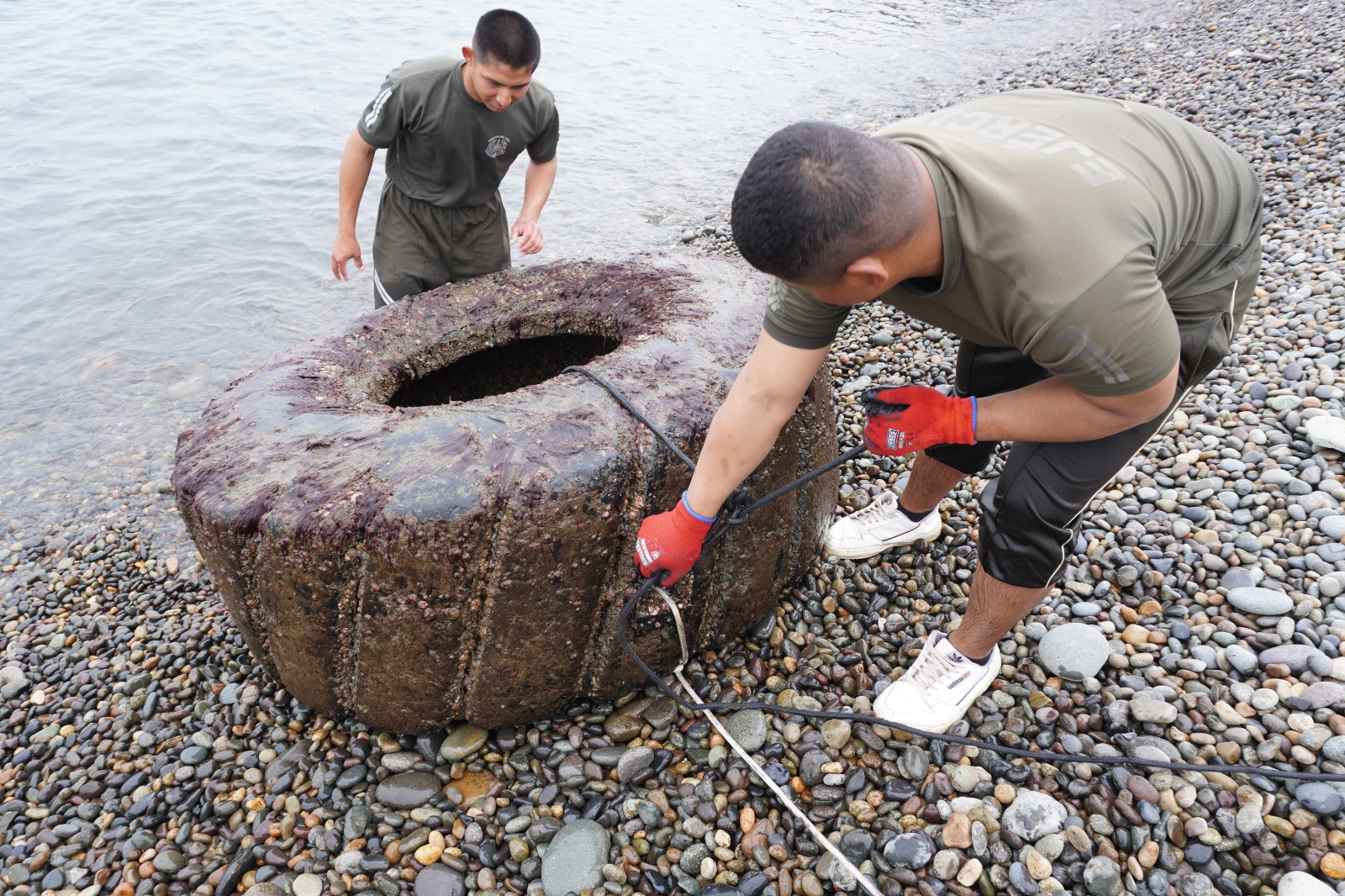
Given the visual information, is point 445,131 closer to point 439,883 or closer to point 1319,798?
point 439,883

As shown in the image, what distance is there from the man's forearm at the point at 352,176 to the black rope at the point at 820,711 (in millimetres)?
2059

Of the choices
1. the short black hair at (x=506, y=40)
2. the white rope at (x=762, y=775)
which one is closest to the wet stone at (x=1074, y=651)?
the white rope at (x=762, y=775)

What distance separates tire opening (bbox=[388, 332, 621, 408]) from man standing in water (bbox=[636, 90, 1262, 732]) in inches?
58.9

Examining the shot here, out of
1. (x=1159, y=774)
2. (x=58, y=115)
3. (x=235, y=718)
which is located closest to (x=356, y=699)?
(x=235, y=718)

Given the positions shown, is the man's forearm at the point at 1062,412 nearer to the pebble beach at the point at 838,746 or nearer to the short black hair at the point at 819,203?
the short black hair at the point at 819,203

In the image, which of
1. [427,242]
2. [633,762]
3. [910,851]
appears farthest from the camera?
[427,242]

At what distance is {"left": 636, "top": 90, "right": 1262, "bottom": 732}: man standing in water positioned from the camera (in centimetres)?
174

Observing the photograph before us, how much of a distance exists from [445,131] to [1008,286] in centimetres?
315

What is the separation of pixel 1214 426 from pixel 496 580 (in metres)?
3.57

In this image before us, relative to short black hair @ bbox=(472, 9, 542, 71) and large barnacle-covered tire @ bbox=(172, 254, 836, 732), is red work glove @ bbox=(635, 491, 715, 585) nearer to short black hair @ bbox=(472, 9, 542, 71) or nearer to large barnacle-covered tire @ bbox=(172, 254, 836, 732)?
large barnacle-covered tire @ bbox=(172, 254, 836, 732)

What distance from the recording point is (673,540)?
2.40m

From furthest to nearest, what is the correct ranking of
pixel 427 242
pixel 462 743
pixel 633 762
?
1. pixel 427 242
2. pixel 462 743
3. pixel 633 762

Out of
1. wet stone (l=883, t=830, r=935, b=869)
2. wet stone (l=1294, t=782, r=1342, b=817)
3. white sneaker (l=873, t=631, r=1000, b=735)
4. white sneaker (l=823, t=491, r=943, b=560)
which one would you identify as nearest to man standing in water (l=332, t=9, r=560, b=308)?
white sneaker (l=823, t=491, r=943, b=560)

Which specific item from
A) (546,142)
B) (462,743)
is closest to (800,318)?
(462,743)
